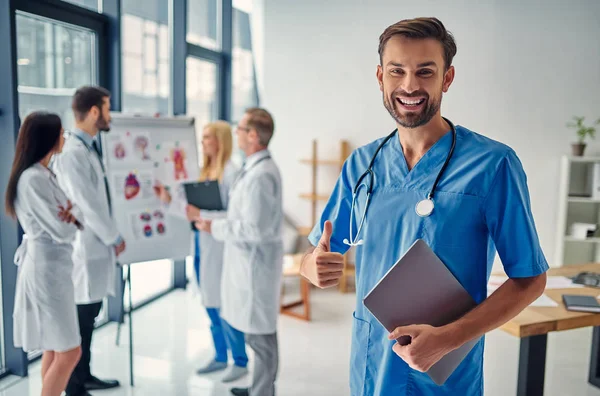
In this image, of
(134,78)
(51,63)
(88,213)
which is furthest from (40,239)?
(134,78)

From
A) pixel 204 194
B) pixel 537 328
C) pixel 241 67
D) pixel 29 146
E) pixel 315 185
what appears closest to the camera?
pixel 537 328

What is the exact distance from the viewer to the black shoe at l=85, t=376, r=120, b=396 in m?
2.74

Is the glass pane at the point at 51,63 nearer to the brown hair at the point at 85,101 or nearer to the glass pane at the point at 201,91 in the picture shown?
the brown hair at the point at 85,101

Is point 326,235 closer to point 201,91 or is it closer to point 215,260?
point 215,260

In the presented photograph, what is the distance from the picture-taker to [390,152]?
4.23ft

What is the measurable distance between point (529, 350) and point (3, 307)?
2.63 m

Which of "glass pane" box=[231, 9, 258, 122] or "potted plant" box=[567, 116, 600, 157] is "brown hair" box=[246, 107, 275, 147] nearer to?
"glass pane" box=[231, 9, 258, 122]

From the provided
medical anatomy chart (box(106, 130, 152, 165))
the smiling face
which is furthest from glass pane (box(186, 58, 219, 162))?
the smiling face

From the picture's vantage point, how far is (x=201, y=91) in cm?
478

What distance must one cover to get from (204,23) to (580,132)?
3430 millimetres

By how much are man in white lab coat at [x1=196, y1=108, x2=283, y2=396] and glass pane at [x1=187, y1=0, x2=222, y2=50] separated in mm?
2233

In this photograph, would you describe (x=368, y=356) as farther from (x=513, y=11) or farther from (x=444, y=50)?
(x=513, y=11)

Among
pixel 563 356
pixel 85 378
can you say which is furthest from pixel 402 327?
pixel 563 356


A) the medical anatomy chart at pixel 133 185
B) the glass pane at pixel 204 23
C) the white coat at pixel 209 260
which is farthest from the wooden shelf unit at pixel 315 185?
the medical anatomy chart at pixel 133 185
